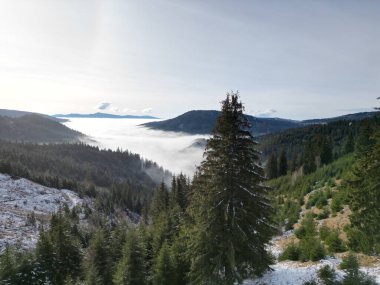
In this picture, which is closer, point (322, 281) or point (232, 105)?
point (322, 281)

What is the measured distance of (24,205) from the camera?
6102 inches

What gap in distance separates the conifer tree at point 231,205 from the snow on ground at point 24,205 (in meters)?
90.7

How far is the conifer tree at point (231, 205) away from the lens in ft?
58.4

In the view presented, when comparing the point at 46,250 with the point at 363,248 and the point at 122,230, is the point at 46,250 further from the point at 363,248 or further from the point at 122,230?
the point at 363,248

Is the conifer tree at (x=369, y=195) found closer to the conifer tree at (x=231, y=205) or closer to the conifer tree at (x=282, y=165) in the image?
the conifer tree at (x=231, y=205)

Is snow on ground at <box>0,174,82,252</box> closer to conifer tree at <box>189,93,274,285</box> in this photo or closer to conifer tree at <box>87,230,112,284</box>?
conifer tree at <box>87,230,112,284</box>

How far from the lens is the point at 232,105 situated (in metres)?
18.2

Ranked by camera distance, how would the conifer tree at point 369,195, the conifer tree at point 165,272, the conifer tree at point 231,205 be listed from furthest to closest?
1. the conifer tree at point 165,272
2. the conifer tree at point 231,205
3. the conifer tree at point 369,195

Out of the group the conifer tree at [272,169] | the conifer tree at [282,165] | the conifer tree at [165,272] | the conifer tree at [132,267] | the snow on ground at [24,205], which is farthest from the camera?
the snow on ground at [24,205]

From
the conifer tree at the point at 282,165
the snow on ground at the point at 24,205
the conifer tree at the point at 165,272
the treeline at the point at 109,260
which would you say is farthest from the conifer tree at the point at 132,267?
the snow on ground at the point at 24,205

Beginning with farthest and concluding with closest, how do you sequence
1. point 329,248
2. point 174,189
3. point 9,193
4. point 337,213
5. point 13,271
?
point 9,193 → point 174,189 → point 13,271 → point 337,213 → point 329,248

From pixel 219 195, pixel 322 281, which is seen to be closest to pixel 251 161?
pixel 219 195

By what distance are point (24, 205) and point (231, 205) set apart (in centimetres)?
16266

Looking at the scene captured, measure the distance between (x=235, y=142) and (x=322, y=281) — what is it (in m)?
8.37
